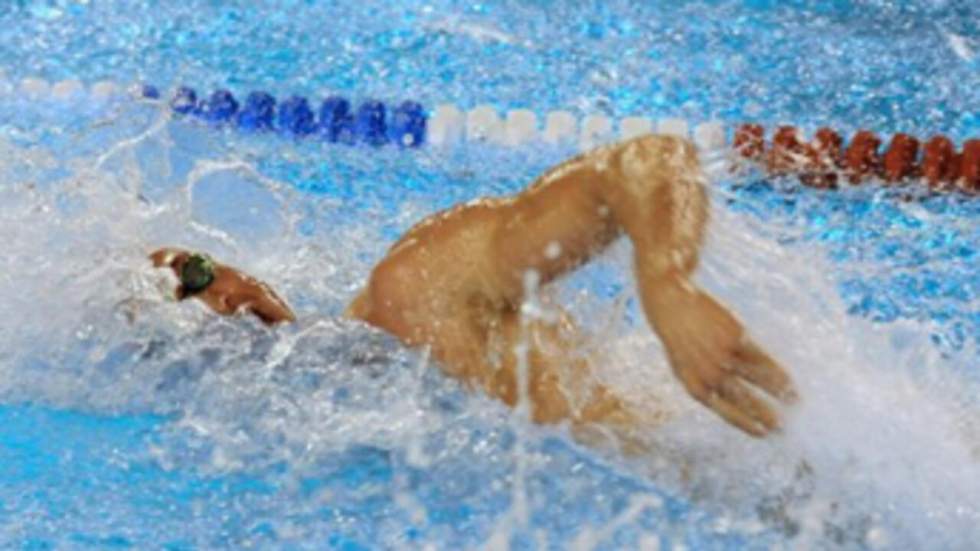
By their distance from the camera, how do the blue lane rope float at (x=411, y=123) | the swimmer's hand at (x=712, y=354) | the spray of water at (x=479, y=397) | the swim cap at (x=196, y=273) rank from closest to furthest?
the swimmer's hand at (x=712, y=354)
the spray of water at (x=479, y=397)
the swim cap at (x=196, y=273)
the blue lane rope float at (x=411, y=123)

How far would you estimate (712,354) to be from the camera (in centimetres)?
163

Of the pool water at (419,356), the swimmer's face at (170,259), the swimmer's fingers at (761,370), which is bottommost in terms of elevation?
the pool water at (419,356)

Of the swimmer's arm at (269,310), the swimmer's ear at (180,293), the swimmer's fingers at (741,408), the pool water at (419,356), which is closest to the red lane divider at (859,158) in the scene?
the pool water at (419,356)

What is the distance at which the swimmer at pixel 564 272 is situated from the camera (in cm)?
167

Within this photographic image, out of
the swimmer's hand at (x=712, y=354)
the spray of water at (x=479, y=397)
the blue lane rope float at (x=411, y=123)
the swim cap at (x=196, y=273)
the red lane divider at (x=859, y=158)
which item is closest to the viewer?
the swimmer's hand at (x=712, y=354)

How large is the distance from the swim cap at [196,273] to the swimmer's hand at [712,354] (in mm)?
769

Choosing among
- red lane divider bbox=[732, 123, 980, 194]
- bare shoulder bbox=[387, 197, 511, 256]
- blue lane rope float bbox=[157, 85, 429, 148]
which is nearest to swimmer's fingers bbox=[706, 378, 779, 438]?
bare shoulder bbox=[387, 197, 511, 256]

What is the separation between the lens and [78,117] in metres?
3.61

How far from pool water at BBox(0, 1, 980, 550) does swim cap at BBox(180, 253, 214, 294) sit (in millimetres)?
35

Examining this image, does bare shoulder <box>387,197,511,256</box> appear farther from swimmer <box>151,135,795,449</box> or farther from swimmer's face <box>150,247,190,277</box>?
swimmer's face <box>150,247,190,277</box>

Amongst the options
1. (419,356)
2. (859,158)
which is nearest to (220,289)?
(419,356)

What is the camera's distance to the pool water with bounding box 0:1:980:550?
1935 millimetres

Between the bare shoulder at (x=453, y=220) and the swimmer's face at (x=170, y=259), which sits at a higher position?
the bare shoulder at (x=453, y=220)

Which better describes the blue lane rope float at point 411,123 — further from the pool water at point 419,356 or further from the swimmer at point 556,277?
the swimmer at point 556,277
